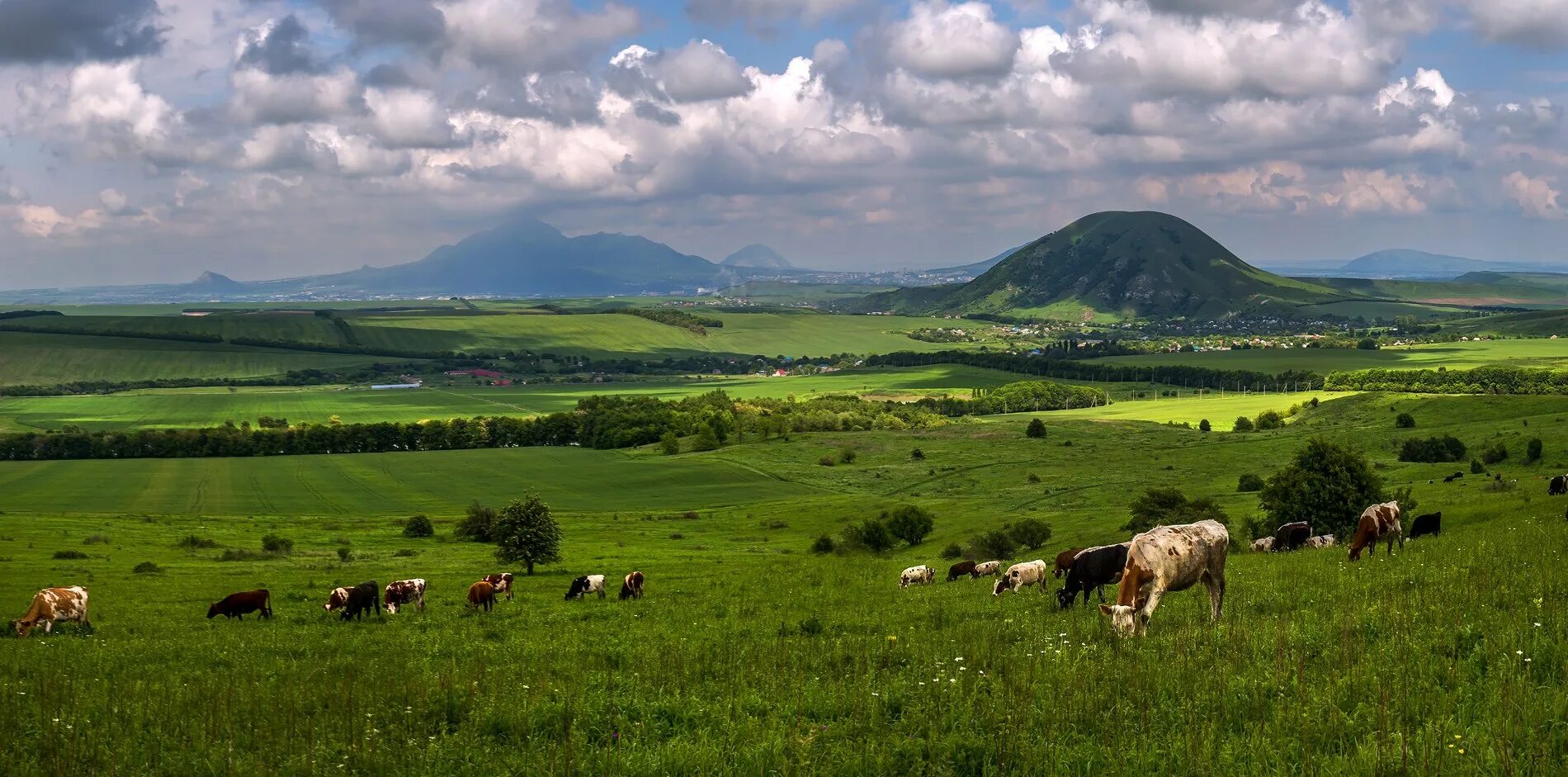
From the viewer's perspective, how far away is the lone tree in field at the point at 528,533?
55750 mm

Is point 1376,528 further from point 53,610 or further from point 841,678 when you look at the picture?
point 53,610

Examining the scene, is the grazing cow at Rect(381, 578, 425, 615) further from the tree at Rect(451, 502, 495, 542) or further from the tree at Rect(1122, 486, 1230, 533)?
the tree at Rect(451, 502, 495, 542)

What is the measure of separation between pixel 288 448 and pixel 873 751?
175166 mm

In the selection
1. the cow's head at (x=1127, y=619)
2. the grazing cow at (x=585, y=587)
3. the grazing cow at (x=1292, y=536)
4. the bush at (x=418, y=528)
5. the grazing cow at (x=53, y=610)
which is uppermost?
the cow's head at (x=1127, y=619)

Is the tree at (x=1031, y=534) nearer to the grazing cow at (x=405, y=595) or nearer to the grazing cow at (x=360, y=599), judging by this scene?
the grazing cow at (x=405, y=595)

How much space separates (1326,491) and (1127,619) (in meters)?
44.2

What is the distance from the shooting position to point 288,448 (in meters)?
164

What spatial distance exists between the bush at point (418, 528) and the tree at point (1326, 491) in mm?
63360

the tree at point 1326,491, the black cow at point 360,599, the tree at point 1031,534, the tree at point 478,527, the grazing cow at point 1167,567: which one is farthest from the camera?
the tree at point 478,527

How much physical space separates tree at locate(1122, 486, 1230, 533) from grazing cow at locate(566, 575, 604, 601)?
114ft

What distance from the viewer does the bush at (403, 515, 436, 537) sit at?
82312 mm

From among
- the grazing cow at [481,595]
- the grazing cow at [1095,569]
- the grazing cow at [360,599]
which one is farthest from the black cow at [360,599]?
the grazing cow at [1095,569]

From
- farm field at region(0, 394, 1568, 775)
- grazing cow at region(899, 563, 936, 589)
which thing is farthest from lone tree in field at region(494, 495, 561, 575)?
grazing cow at region(899, 563, 936, 589)

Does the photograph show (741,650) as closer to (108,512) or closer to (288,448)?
(108,512)
